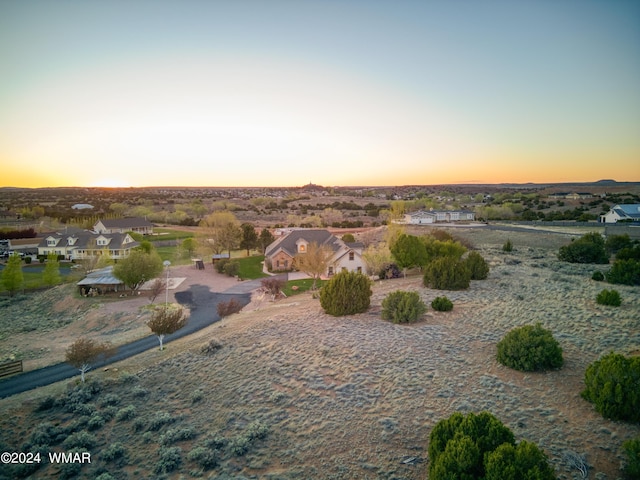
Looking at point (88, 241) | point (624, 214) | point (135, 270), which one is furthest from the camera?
point (624, 214)

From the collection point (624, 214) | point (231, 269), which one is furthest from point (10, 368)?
point (624, 214)

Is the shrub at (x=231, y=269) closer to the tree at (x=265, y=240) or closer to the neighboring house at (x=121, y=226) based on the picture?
the tree at (x=265, y=240)

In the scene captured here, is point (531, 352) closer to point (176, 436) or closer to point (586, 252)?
point (176, 436)

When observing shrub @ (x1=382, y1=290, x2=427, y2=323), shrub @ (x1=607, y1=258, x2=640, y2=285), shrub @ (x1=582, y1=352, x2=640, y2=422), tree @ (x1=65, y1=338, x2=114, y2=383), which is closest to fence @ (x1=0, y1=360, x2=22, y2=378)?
tree @ (x1=65, y1=338, x2=114, y2=383)

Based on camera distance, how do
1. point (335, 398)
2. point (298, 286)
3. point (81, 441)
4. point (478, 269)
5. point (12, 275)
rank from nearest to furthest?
1. point (81, 441)
2. point (335, 398)
3. point (478, 269)
4. point (298, 286)
5. point (12, 275)

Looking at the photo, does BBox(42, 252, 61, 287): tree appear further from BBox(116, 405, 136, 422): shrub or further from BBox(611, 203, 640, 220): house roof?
BBox(611, 203, 640, 220): house roof

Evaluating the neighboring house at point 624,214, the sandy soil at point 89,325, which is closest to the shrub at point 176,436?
the sandy soil at point 89,325
